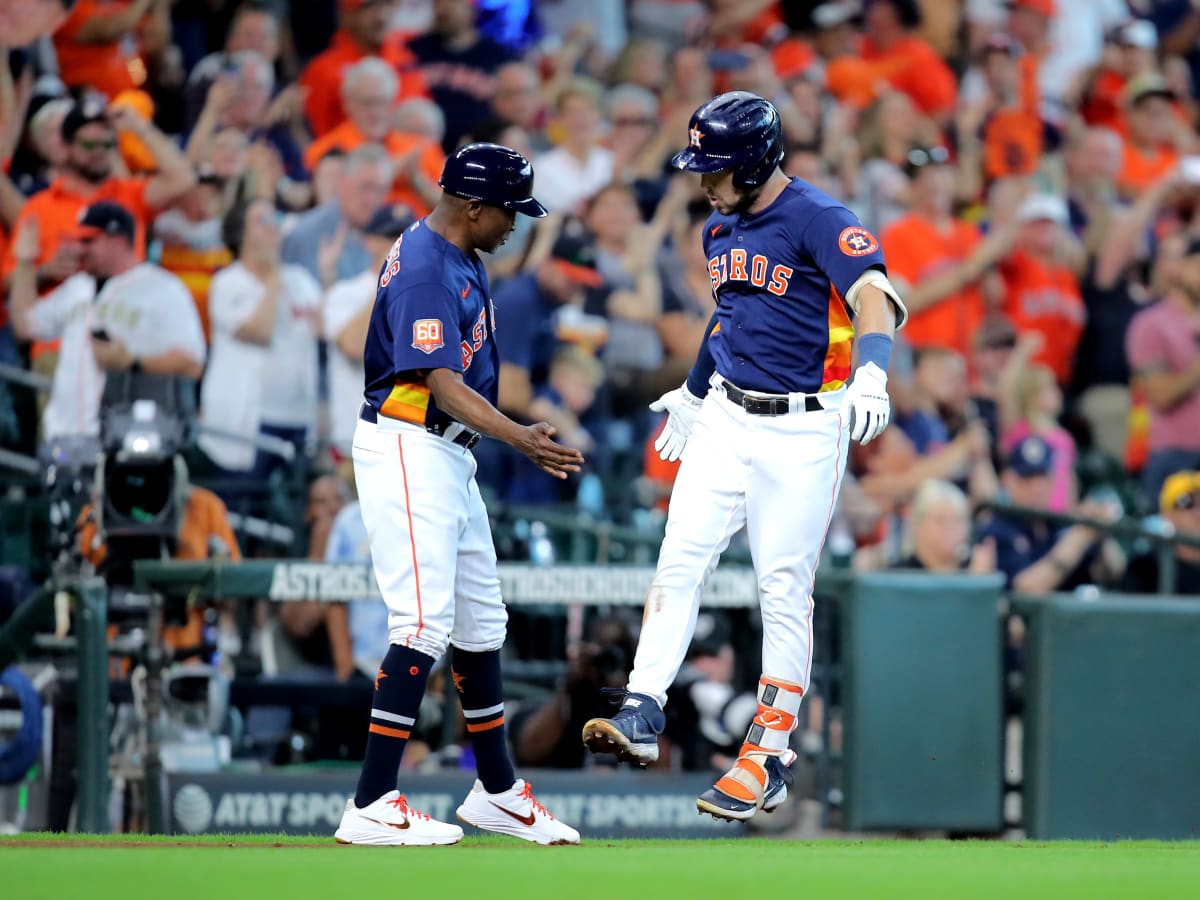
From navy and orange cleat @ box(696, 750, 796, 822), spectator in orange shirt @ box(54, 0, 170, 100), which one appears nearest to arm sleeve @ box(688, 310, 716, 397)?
navy and orange cleat @ box(696, 750, 796, 822)

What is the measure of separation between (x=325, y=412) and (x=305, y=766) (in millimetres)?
2612

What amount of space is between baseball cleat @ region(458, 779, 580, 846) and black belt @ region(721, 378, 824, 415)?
4.77 feet

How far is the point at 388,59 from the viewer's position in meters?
11.3

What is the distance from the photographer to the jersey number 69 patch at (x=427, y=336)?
17.9 feet

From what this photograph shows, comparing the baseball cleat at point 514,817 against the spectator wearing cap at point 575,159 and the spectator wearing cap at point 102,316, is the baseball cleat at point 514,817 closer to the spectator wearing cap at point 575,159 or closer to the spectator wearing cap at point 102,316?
the spectator wearing cap at point 102,316

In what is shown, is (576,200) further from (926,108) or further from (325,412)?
(926,108)

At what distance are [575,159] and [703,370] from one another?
5.74 m

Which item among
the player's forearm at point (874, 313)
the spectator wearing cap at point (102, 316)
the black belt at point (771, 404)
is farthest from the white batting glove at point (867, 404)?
the spectator wearing cap at point (102, 316)

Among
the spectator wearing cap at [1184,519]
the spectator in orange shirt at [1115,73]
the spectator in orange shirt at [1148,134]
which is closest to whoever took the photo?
the spectator wearing cap at [1184,519]

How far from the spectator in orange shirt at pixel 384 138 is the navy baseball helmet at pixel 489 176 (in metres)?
4.74

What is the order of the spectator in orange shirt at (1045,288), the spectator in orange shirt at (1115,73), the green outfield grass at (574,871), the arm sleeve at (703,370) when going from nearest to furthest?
the green outfield grass at (574,871) < the arm sleeve at (703,370) < the spectator in orange shirt at (1045,288) < the spectator in orange shirt at (1115,73)

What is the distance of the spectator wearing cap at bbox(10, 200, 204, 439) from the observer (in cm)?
868

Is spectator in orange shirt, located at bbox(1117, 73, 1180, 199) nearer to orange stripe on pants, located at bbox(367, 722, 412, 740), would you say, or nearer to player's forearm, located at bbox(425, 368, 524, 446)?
player's forearm, located at bbox(425, 368, 524, 446)

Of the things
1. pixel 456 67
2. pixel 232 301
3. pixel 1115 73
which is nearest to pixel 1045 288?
pixel 1115 73
